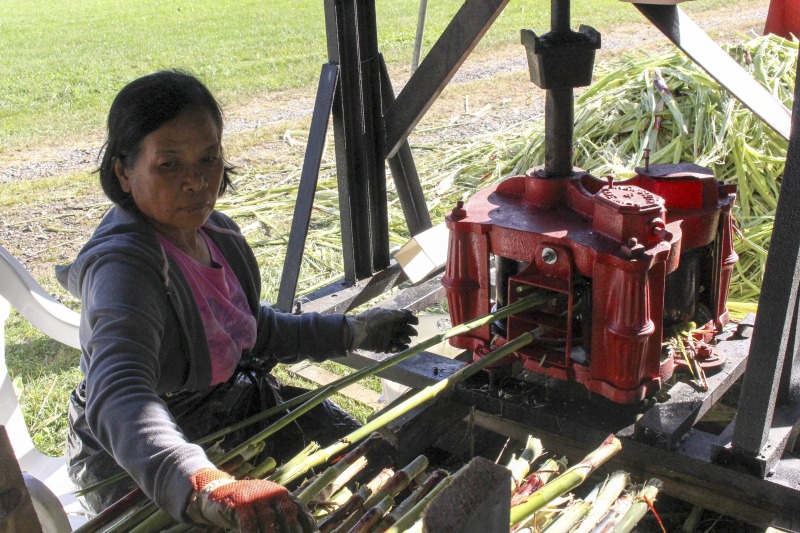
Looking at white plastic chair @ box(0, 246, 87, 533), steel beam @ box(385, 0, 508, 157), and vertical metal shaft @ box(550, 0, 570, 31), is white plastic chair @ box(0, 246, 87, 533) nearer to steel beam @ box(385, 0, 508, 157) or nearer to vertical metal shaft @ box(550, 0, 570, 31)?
steel beam @ box(385, 0, 508, 157)

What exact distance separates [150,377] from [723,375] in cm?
169

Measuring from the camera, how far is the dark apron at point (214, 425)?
213 cm

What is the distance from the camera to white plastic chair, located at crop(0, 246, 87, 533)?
2.68 m

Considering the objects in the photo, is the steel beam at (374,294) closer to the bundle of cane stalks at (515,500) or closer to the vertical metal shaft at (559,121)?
the vertical metal shaft at (559,121)

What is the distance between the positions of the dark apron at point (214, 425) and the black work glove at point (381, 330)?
24 centimetres

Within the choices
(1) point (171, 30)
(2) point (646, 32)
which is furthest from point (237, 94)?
(2) point (646, 32)

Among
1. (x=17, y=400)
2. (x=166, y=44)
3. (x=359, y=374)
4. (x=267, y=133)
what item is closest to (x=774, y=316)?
(x=359, y=374)

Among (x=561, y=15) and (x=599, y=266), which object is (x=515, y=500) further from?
(x=561, y=15)

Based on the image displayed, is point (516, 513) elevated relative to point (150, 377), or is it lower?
lower

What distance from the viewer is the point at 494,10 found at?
2.93m

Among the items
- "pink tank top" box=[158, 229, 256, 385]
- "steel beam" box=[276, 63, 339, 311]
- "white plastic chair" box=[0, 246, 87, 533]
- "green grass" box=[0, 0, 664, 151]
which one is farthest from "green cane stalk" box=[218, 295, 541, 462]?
"green grass" box=[0, 0, 664, 151]

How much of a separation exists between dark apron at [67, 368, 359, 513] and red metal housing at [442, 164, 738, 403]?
55 cm

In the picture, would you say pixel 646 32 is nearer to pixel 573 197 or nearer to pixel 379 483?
pixel 573 197

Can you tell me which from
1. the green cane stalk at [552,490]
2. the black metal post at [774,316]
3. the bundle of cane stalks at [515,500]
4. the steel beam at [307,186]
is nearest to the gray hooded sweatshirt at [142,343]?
the bundle of cane stalks at [515,500]
